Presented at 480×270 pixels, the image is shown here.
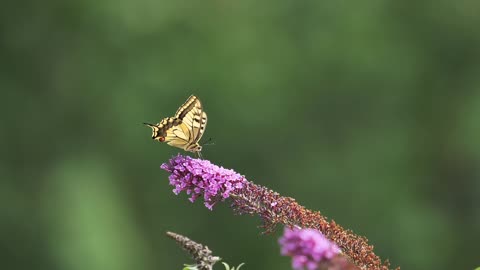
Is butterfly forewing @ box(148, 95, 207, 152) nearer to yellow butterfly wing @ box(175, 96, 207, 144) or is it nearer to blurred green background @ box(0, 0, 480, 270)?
yellow butterfly wing @ box(175, 96, 207, 144)

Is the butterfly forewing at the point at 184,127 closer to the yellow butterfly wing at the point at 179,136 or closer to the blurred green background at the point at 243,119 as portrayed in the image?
the yellow butterfly wing at the point at 179,136

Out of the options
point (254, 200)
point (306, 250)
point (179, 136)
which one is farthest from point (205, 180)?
point (306, 250)

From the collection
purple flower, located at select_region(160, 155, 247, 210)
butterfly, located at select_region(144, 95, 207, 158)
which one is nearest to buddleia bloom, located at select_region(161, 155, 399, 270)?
purple flower, located at select_region(160, 155, 247, 210)

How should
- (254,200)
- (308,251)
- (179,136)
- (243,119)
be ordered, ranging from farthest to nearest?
(243,119), (179,136), (254,200), (308,251)

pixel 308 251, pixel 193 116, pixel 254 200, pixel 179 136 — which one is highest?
pixel 193 116

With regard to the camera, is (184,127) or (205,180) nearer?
(205,180)

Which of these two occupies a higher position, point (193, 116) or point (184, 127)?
point (193, 116)

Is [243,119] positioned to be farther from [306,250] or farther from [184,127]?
[306,250]

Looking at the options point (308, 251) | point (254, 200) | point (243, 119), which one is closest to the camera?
point (308, 251)
